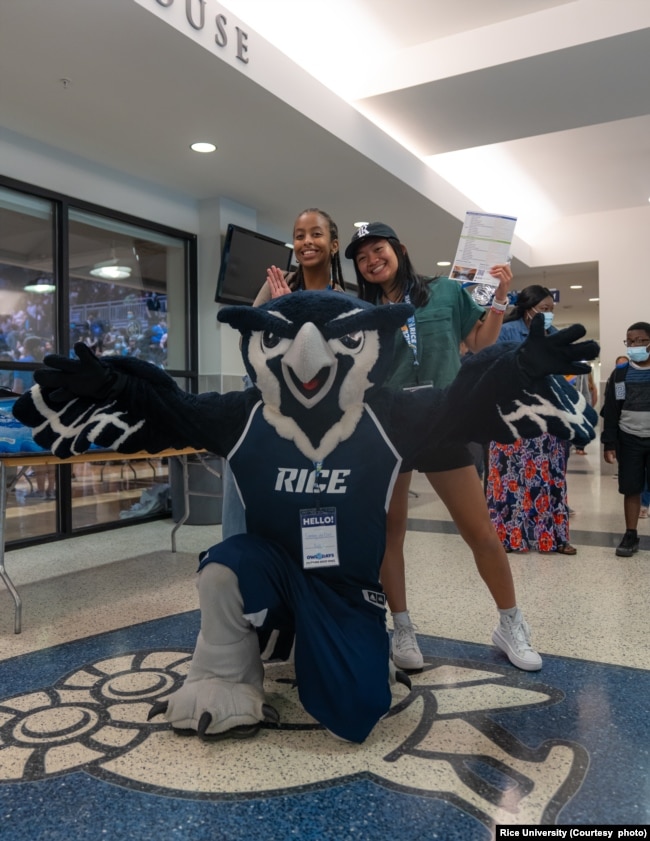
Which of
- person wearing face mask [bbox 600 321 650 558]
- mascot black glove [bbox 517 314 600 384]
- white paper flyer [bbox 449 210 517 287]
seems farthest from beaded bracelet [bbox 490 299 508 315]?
person wearing face mask [bbox 600 321 650 558]

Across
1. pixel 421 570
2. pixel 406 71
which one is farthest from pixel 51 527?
pixel 406 71

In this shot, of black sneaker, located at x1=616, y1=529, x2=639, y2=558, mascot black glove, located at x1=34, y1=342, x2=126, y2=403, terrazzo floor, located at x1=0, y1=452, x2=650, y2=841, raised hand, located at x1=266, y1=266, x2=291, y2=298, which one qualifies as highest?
raised hand, located at x1=266, y1=266, x2=291, y2=298

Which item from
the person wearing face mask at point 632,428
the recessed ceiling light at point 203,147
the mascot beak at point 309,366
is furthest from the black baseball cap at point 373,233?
the recessed ceiling light at point 203,147

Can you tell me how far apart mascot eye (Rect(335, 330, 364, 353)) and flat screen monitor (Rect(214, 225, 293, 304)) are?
398 cm

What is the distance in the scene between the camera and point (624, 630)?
2250 millimetres

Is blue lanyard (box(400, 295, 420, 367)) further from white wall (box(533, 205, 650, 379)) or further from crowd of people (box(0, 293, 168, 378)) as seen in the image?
white wall (box(533, 205, 650, 379))

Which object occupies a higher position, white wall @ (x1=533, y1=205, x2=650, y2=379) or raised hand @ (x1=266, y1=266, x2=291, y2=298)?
white wall @ (x1=533, y1=205, x2=650, y2=379)

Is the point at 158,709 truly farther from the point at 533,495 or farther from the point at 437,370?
the point at 533,495

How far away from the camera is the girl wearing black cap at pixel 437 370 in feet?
6.04

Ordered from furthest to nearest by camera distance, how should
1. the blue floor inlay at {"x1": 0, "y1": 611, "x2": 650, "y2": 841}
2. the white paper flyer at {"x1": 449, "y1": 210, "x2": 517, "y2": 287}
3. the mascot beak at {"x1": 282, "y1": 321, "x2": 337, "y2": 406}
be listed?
the white paper flyer at {"x1": 449, "y1": 210, "x2": 517, "y2": 287} < the mascot beak at {"x1": 282, "y1": 321, "x2": 337, "y2": 406} < the blue floor inlay at {"x1": 0, "y1": 611, "x2": 650, "y2": 841}

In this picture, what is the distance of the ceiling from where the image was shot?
10.2 feet

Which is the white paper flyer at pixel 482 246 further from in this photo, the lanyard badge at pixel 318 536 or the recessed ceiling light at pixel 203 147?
the recessed ceiling light at pixel 203 147

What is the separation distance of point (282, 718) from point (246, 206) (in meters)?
4.74

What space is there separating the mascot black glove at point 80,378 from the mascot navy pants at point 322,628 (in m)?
0.46
